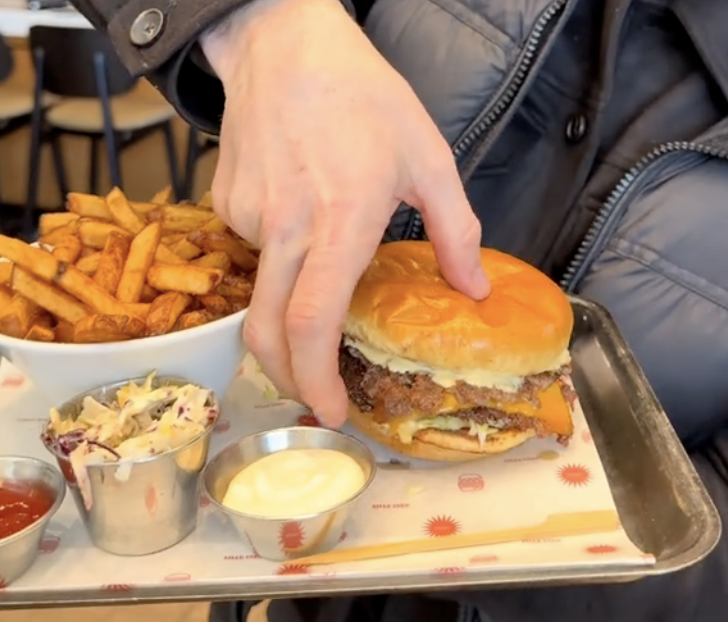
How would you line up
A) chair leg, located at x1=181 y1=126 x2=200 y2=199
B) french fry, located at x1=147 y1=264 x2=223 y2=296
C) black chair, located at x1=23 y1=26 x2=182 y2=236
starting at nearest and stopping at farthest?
french fry, located at x1=147 y1=264 x2=223 y2=296
black chair, located at x1=23 y1=26 x2=182 y2=236
chair leg, located at x1=181 y1=126 x2=200 y2=199

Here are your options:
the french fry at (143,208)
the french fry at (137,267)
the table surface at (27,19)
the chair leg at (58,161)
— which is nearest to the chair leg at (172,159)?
the chair leg at (58,161)

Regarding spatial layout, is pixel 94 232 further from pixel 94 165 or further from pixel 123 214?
pixel 94 165

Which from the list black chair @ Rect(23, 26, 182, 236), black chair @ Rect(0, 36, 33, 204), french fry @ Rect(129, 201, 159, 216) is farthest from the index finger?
black chair @ Rect(0, 36, 33, 204)

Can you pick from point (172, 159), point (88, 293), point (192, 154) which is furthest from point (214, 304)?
point (172, 159)

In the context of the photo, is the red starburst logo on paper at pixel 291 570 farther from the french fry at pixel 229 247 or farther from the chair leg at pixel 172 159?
the chair leg at pixel 172 159

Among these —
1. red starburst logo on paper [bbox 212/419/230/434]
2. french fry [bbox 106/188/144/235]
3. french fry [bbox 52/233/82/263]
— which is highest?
french fry [bbox 106/188/144/235]

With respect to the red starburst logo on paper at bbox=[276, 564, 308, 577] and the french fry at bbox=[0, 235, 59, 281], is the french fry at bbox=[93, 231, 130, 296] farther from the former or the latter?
the red starburst logo on paper at bbox=[276, 564, 308, 577]

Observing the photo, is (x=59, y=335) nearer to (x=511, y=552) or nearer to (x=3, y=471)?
(x=3, y=471)
